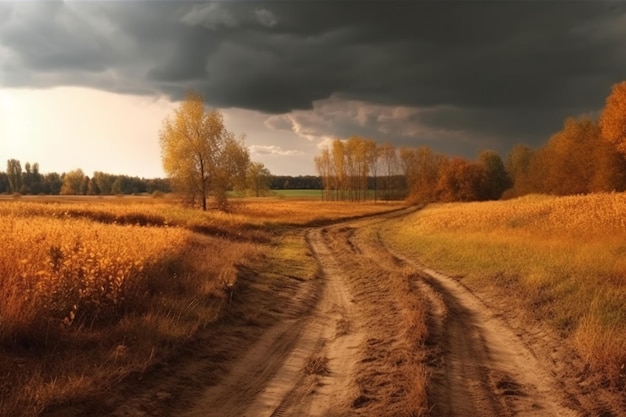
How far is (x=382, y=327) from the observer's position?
31.5ft

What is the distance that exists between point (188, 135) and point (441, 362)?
48.2 meters

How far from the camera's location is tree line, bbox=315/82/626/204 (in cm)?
5534

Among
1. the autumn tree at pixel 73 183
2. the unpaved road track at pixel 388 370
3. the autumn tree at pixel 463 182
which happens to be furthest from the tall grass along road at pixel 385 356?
the autumn tree at pixel 73 183

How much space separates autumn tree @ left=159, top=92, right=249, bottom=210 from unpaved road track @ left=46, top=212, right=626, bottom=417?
41624 mm

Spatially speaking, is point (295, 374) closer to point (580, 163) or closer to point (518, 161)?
point (580, 163)

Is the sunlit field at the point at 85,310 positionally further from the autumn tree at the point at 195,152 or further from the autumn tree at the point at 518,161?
the autumn tree at the point at 518,161

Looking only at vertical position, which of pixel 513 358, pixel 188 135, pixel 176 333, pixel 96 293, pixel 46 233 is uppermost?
pixel 188 135

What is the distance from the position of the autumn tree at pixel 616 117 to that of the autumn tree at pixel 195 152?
4148 centimetres

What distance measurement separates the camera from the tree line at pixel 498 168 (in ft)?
182

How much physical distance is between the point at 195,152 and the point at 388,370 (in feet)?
156

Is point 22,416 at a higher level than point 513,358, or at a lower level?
higher

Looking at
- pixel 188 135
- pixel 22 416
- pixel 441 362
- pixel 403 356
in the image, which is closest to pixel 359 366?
pixel 403 356

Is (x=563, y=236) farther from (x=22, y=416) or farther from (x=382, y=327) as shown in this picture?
(x=22, y=416)

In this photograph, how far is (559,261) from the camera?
14.9 meters
